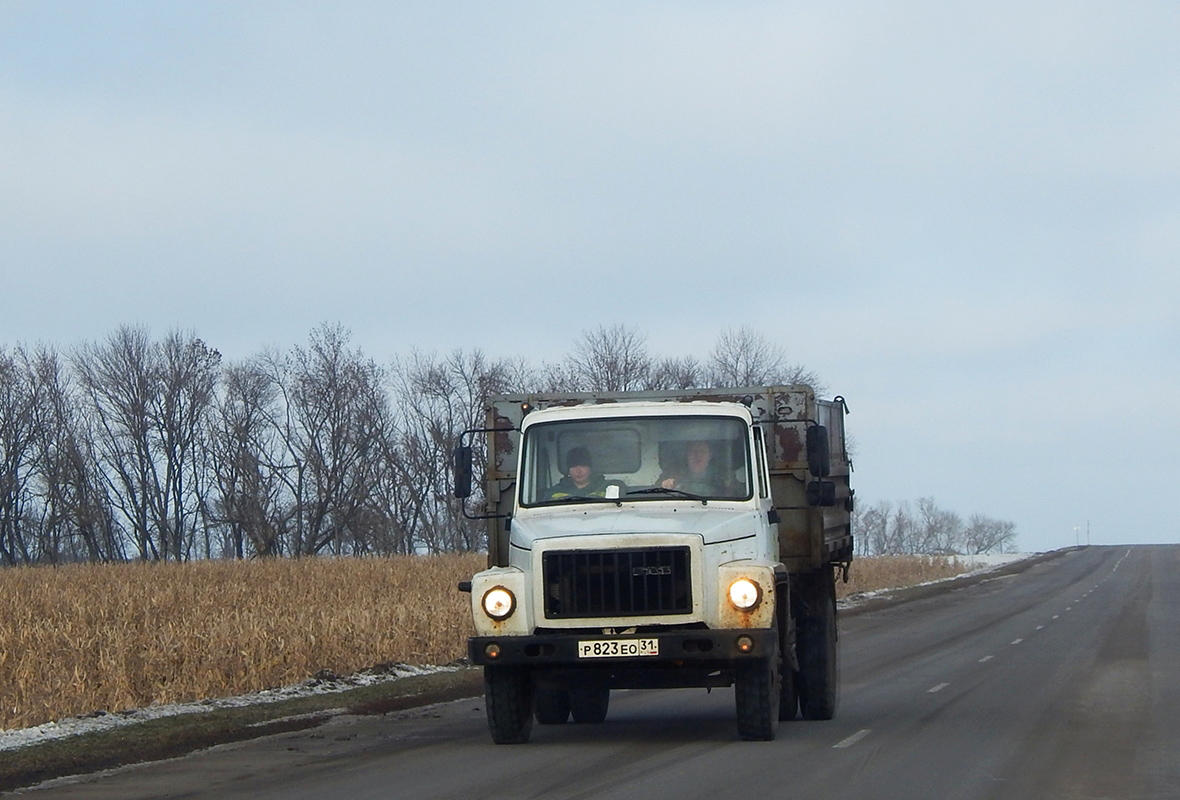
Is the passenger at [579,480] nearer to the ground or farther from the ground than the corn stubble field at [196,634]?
farther from the ground

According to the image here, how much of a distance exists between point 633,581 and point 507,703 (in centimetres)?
166

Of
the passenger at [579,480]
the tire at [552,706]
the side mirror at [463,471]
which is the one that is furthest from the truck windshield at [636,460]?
the tire at [552,706]

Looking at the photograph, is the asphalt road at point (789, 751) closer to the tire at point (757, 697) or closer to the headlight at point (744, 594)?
the tire at point (757, 697)

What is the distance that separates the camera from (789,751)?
39.7 feet

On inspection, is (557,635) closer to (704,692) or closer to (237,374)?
(704,692)

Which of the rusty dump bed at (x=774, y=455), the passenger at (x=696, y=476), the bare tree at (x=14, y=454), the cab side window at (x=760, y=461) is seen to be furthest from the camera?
the bare tree at (x=14, y=454)

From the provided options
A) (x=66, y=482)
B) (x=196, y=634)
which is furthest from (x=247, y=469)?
(x=196, y=634)

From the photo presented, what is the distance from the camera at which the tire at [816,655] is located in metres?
14.8

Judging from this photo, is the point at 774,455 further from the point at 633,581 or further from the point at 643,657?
the point at 643,657

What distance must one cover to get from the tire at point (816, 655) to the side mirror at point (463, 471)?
13.0 ft

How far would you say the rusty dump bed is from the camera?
46.5 ft

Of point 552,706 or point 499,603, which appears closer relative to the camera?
point 499,603

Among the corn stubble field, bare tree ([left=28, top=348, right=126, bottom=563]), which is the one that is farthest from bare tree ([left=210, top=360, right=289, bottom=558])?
the corn stubble field

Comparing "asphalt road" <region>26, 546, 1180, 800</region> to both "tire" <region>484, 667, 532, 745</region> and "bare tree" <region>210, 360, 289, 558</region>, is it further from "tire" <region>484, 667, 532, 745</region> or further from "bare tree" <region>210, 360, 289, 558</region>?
"bare tree" <region>210, 360, 289, 558</region>
